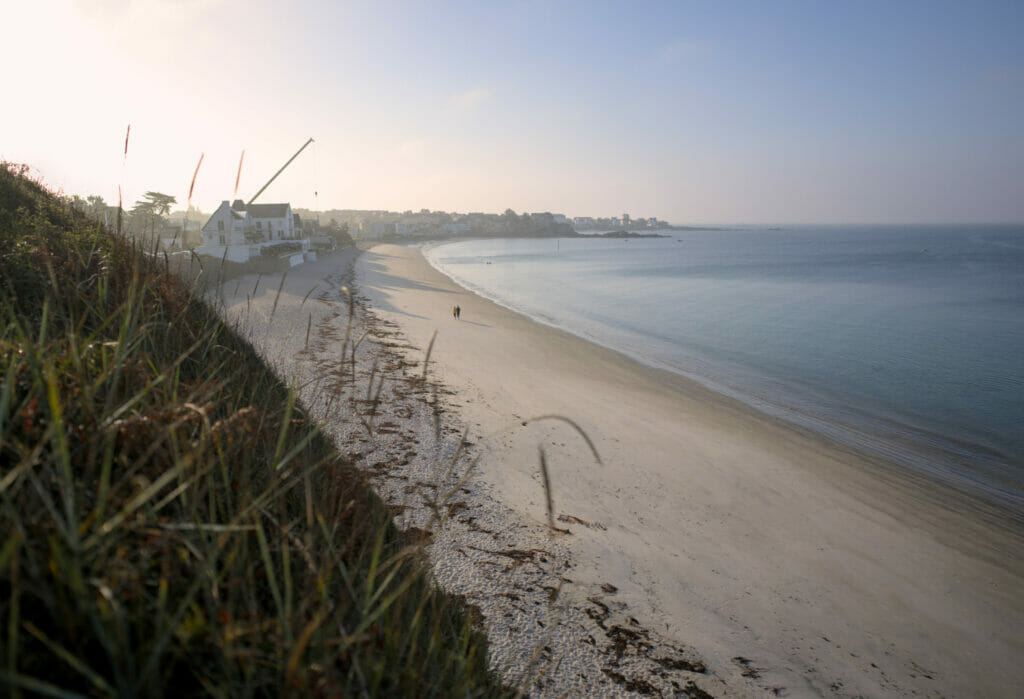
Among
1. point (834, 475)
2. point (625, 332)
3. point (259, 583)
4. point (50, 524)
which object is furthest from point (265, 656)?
point (625, 332)

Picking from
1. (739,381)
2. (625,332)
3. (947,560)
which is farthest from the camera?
(625,332)

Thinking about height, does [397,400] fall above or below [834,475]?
above

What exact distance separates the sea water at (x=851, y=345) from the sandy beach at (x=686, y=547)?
9.89 ft

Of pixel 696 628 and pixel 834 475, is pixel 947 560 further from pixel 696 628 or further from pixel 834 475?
pixel 696 628

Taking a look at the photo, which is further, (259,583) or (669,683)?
(669,683)

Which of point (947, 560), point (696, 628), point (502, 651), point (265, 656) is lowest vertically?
point (947, 560)

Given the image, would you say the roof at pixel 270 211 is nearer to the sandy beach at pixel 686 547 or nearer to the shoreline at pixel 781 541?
the sandy beach at pixel 686 547

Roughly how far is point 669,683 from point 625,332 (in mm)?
21930

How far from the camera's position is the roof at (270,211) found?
180 ft

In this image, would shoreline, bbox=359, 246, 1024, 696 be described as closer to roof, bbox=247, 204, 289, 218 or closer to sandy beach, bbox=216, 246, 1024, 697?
sandy beach, bbox=216, 246, 1024, 697

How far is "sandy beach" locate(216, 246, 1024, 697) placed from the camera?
4.77m

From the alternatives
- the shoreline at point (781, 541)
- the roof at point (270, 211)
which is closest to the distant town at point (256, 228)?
the roof at point (270, 211)

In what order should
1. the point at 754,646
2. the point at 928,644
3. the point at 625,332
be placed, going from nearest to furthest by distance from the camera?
the point at 754,646 → the point at 928,644 → the point at 625,332

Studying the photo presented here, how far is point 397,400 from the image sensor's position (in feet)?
35.8
